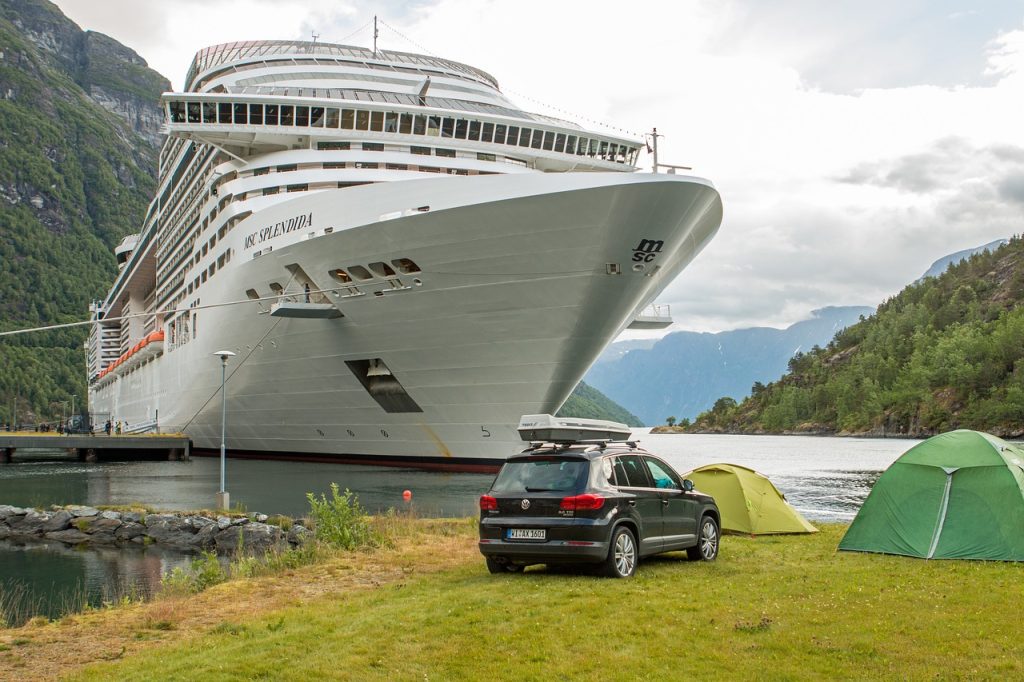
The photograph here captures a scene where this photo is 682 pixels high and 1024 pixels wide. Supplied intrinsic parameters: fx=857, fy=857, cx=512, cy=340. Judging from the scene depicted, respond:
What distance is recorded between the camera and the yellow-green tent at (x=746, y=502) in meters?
13.2

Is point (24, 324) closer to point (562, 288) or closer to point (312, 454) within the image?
point (312, 454)

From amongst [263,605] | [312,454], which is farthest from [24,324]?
[263,605]

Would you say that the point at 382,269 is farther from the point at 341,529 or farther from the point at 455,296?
the point at 341,529

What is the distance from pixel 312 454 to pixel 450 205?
13559 millimetres

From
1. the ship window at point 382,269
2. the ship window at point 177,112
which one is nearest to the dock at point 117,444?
the ship window at point 177,112

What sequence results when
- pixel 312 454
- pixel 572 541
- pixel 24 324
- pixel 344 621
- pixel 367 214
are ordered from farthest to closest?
pixel 24 324 < pixel 312 454 < pixel 367 214 < pixel 572 541 < pixel 344 621

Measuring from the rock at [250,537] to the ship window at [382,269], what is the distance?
31.0 ft

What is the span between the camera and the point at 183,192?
159 ft

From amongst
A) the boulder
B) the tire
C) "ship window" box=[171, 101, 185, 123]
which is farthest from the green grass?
"ship window" box=[171, 101, 185, 123]

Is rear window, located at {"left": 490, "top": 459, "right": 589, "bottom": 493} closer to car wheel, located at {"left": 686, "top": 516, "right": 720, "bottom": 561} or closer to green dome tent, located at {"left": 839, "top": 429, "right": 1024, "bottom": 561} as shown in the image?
car wheel, located at {"left": 686, "top": 516, "right": 720, "bottom": 561}

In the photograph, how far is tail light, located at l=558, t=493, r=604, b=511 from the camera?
8633mm

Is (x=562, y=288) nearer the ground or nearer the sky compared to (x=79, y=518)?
nearer the sky

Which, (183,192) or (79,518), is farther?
(183,192)

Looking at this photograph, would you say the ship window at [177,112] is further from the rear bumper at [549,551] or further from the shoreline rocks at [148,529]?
the rear bumper at [549,551]
